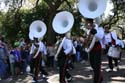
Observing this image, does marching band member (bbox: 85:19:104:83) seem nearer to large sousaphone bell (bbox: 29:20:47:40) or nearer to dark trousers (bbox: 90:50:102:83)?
dark trousers (bbox: 90:50:102:83)

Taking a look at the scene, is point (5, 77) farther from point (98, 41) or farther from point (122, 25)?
point (122, 25)

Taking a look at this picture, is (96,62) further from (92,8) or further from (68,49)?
(68,49)

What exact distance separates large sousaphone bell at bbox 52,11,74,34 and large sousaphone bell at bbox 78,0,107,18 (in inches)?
56.5

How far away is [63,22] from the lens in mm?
12750

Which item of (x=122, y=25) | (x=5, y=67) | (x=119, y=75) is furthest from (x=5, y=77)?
(x=122, y=25)

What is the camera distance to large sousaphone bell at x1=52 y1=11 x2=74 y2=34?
489 inches

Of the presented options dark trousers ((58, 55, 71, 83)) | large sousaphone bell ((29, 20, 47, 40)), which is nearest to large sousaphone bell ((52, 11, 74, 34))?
dark trousers ((58, 55, 71, 83))

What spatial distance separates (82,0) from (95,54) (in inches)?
66.0

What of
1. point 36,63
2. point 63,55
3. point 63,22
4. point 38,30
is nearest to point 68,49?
point 63,55

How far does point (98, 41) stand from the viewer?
411 inches

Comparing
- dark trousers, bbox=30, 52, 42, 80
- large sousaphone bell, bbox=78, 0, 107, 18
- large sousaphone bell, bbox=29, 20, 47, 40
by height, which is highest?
large sousaphone bell, bbox=78, 0, 107, 18

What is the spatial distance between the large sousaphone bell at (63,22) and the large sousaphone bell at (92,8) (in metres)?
1.43

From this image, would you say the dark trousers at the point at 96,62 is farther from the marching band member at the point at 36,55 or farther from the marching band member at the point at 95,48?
the marching band member at the point at 36,55

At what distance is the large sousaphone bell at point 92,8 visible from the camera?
10.5 meters
